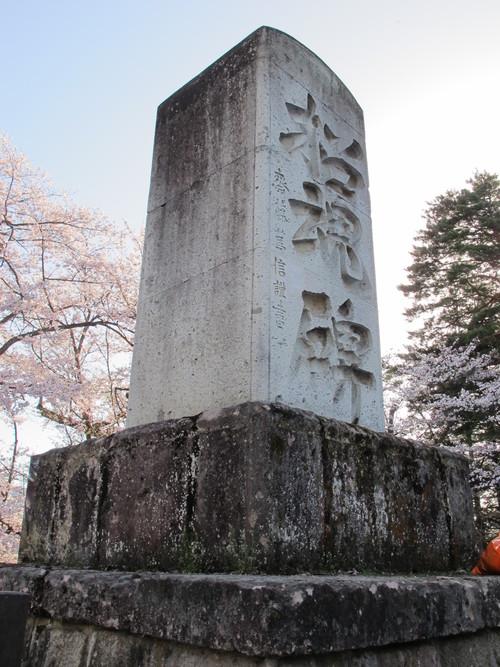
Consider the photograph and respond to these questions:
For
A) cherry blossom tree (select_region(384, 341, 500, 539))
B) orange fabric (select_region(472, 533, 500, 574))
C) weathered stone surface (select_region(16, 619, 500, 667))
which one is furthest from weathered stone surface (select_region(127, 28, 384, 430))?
cherry blossom tree (select_region(384, 341, 500, 539))

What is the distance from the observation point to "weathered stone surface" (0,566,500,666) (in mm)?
1400

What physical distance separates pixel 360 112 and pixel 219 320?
1971 millimetres

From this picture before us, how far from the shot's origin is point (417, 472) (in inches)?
101

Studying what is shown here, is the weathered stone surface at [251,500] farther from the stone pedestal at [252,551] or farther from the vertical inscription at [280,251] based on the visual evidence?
the vertical inscription at [280,251]

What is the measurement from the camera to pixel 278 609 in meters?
1.39

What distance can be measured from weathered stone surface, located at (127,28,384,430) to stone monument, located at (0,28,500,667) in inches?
0.4

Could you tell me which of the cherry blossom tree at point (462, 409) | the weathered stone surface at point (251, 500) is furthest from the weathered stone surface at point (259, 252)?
the cherry blossom tree at point (462, 409)

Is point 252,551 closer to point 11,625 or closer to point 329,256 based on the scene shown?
point 11,625

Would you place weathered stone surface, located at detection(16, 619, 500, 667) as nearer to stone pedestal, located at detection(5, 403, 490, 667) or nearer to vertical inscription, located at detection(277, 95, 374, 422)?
stone pedestal, located at detection(5, 403, 490, 667)

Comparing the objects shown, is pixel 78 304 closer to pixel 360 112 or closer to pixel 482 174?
pixel 360 112

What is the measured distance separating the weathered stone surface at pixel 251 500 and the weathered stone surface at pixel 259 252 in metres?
0.30

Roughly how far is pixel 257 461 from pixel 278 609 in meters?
0.58

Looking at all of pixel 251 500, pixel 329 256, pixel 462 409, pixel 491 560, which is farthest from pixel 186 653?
pixel 462 409

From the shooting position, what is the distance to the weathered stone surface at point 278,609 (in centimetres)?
140
